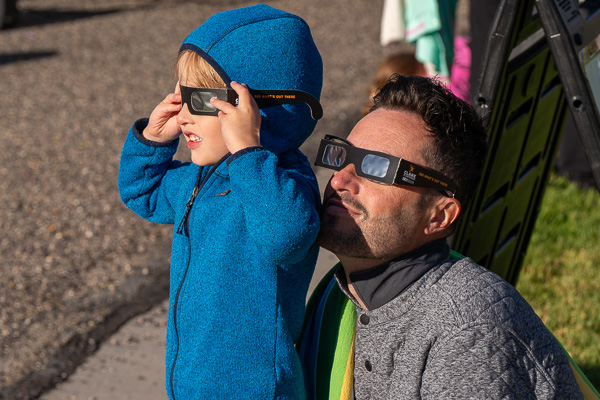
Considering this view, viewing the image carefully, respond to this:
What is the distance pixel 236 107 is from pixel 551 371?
99 cm

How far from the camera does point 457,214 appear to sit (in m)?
2.08

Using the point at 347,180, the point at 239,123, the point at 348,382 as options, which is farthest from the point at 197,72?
the point at 348,382

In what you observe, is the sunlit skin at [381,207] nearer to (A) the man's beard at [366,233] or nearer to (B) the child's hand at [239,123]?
(A) the man's beard at [366,233]

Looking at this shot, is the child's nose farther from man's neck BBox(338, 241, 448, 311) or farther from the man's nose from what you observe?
man's neck BBox(338, 241, 448, 311)

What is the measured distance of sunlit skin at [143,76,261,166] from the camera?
1967 millimetres

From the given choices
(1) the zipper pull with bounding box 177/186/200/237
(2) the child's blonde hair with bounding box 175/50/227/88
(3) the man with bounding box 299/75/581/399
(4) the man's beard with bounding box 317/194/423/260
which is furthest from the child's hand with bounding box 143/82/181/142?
(4) the man's beard with bounding box 317/194/423/260

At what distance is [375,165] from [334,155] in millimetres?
140

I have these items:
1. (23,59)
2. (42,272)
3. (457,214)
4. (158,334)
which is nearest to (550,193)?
(158,334)

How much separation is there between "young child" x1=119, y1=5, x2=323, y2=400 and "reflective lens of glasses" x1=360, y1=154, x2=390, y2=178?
0.54 ft

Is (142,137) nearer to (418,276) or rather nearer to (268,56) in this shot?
(268,56)

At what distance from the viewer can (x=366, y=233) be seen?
199 cm

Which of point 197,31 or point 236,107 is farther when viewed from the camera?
point 197,31

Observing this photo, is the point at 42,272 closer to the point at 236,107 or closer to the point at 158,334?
the point at 158,334

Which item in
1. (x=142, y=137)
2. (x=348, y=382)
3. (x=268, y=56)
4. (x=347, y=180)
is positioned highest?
(x=268, y=56)
